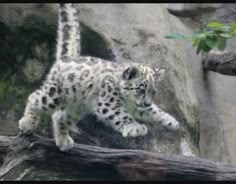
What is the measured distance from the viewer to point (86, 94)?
363cm

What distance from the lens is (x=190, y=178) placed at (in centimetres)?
326

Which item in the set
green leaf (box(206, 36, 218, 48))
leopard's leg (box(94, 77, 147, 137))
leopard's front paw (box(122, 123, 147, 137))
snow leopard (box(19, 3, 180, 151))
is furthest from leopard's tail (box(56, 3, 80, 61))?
green leaf (box(206, 36, 218, 48))

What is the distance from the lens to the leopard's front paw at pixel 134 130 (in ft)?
12.1

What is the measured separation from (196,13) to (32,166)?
2.55m

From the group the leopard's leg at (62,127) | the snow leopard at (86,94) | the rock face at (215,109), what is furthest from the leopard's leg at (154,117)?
the rock face at (215,109)

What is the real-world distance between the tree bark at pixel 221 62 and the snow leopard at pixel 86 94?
0.91m

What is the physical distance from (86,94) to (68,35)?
0.43m

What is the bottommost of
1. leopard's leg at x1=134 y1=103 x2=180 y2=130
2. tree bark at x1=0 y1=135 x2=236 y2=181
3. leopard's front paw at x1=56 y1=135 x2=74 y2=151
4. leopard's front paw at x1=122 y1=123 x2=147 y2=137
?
tree bark at x1=0 y1=135 x2=236 y2=181

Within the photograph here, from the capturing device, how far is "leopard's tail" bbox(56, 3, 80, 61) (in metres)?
3.85

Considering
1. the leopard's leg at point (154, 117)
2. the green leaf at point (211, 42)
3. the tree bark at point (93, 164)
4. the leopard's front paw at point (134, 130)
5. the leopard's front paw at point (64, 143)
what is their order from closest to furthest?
the green leaf at point (211, 42) < the tree bark at point (93, 164) < the leopard's front paw at point (64, 143) < the leopard's front paw at point (134, 130) < the leopard's leg at point (154, 117)

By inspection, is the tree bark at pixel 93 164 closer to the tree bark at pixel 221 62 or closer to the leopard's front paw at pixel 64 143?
the leopard's front paw at pixel 64 143

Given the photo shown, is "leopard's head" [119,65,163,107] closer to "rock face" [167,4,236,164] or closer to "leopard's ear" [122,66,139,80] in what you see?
"leopard's ear" [122,66,139,80]

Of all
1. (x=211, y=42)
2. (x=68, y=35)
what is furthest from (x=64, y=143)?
(x=211, y=42)

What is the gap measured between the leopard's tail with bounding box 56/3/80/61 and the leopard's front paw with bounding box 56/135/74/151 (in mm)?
546
